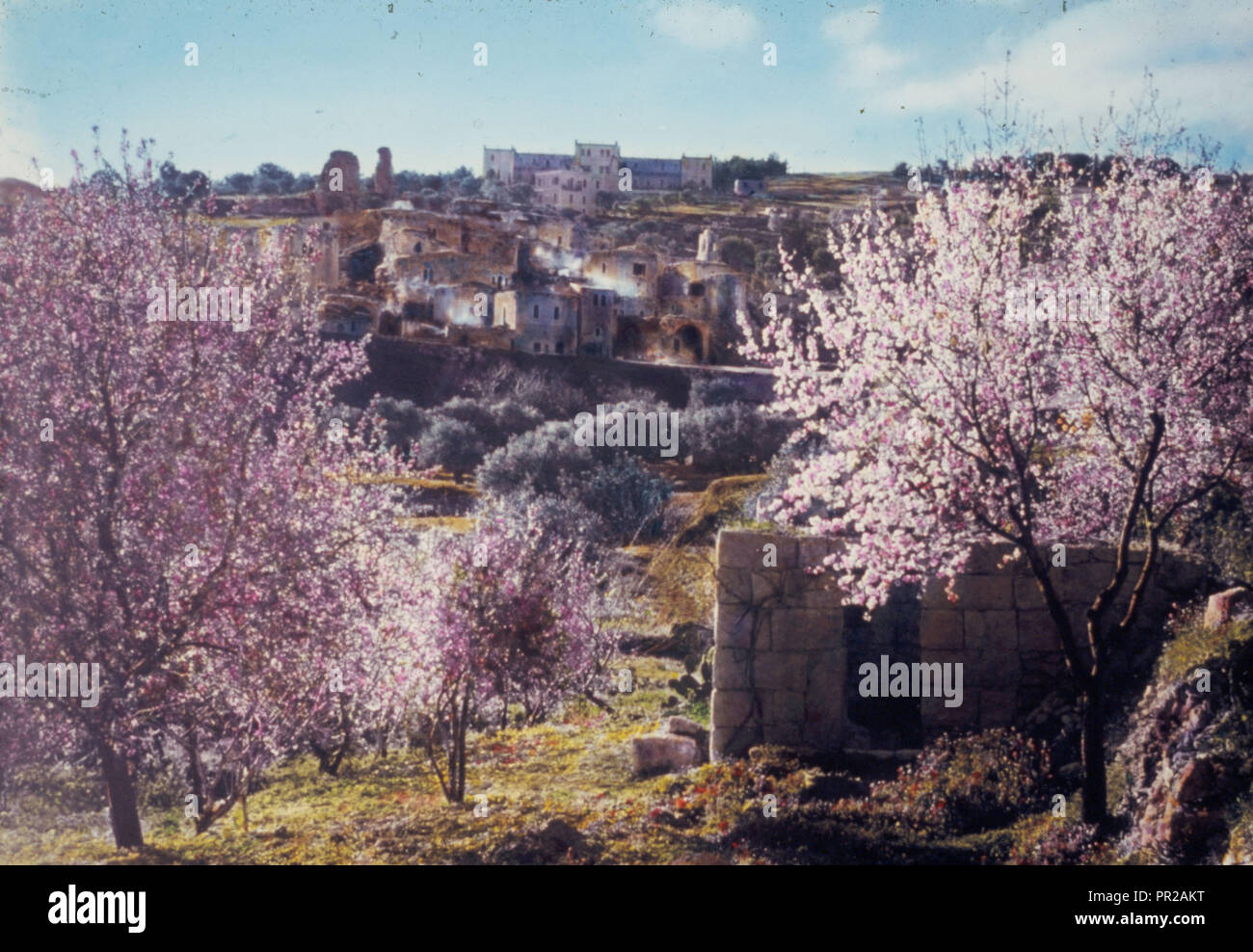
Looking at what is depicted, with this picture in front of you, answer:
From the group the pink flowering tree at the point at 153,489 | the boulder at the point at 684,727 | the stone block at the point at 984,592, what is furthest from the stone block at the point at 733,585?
the pink flowering tree at the point at 153,489

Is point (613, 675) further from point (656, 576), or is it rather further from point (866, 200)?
point (866, 200)

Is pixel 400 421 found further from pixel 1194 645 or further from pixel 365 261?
pixel 1194 645

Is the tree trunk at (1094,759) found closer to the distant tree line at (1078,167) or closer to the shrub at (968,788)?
the shrub at (968,788)

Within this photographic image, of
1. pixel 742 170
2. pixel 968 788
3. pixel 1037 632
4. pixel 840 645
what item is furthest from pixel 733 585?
pixel 742 170

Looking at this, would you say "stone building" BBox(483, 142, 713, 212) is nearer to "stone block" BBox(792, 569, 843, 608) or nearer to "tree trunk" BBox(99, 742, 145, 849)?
"stone block" BBox(792, 569, 843, 608)

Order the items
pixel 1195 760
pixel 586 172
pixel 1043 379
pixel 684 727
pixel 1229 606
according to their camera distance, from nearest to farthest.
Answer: pixel 1195 760 → pixel 1043 379 → pixel 1229 606 → pixel 684 727 → pixel 586 172

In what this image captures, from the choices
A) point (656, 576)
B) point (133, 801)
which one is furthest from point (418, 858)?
point (656, 576)

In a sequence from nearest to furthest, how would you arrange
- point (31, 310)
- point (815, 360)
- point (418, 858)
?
point (31, 310) → point (418, 858) → point (815, 360)
